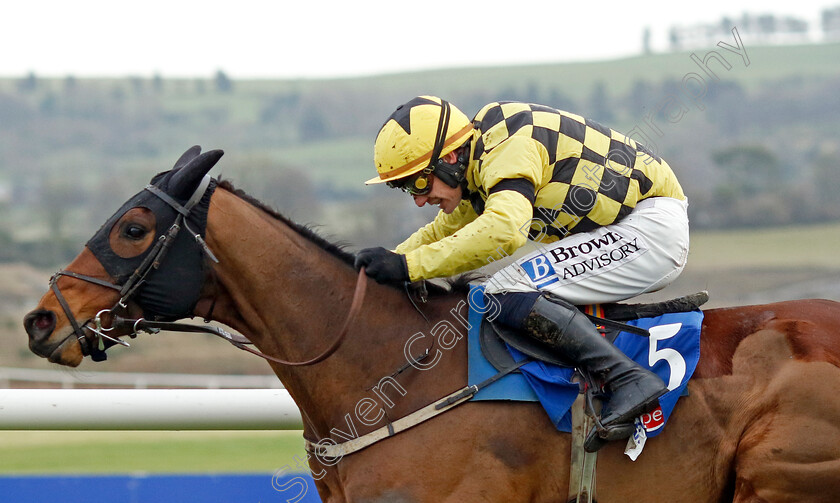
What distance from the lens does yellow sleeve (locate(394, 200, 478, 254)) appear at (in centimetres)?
429

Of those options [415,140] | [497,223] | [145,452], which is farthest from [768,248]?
[497,223]

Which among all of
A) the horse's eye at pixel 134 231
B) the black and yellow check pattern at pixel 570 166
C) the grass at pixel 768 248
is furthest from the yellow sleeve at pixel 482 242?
the grass at pixel 768 248

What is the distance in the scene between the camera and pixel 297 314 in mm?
3646

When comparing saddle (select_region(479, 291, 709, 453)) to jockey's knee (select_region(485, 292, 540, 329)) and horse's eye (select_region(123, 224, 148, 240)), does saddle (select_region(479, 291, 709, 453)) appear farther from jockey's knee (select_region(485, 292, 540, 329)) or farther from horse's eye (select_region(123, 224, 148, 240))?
horse's eye (select_region(123, 224, 148, 240))

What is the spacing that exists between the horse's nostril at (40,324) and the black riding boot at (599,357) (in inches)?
73.1

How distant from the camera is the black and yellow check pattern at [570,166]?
3688 millimetres

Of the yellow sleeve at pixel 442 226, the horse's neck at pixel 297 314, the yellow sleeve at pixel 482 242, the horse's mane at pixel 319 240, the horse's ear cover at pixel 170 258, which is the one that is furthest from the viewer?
the yellow sleeve at pixel 442 226

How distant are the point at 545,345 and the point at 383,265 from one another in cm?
73

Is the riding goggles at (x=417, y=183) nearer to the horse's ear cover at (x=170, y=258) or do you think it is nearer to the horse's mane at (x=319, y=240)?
the horse's mane at (x=319, y=240)

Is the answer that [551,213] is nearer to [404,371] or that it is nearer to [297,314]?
[404,371]

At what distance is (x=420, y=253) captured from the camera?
349 cm

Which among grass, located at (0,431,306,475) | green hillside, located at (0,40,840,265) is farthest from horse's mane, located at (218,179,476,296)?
green hillside, located at (0,40,840,265)

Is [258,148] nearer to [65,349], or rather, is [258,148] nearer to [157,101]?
[157,101]

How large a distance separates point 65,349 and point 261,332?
0.75m
